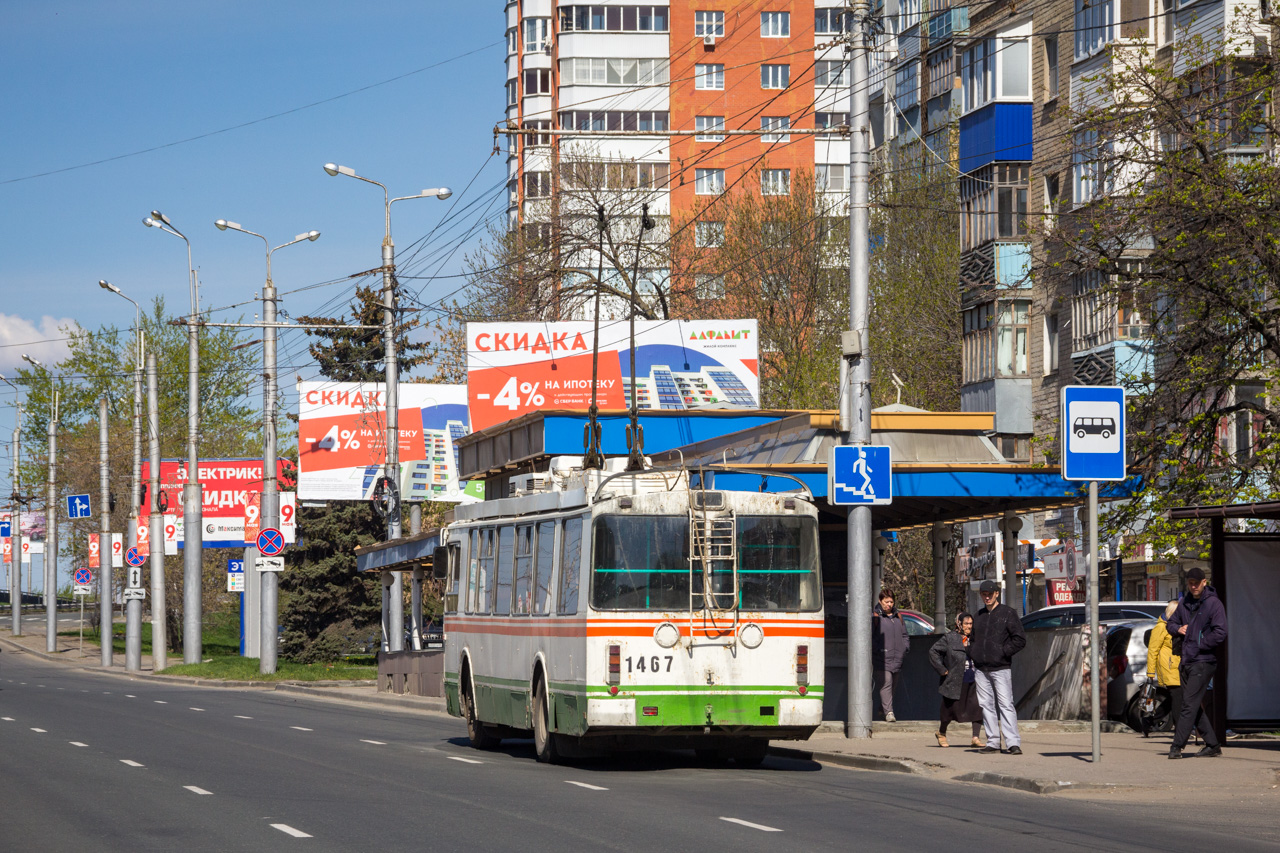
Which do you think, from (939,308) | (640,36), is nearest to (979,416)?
(939,308)

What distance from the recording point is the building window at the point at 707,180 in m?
85.1

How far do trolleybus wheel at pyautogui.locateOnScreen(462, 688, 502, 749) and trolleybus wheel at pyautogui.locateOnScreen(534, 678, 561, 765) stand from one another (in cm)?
253

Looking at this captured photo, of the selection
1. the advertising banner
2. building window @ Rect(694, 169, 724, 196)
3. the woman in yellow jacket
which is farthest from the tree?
building window @ Rect(694, 169, 724, 196)

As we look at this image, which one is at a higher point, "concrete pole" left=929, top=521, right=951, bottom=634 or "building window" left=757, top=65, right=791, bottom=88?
"building window" left=757, top=65, right=791, bottom=88

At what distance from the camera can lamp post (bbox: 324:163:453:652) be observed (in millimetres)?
37031

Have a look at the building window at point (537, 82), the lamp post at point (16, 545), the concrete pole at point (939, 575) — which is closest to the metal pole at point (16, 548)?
the lamp post at point (16, 545)

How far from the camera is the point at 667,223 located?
7488cm

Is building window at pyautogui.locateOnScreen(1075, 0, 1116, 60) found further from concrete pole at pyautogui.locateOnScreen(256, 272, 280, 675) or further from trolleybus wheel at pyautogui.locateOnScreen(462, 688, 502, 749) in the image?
trolleybus wheel at pyautogui.locateOnScreen(462, 688, 502, 749)

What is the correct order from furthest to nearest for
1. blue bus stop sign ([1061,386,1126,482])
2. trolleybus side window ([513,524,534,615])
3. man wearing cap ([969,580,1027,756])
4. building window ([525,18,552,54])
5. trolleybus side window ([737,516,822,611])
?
building window ([525,18,552,54])
trolleybus side window ([513,524,534,615])
man wearing cap ([969,580,1027,756])
trolleybus side window ([737,516,822,611])
blue bus stop sign ([1061,386,1126,482])

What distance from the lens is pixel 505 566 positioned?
66.5 feet

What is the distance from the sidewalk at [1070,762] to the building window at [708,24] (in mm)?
70920

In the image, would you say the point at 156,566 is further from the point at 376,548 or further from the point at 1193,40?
the point at 1193,40

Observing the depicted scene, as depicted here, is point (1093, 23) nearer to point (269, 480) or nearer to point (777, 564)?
point (269, 480)

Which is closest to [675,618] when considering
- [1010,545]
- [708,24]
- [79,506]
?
[1010,545]
